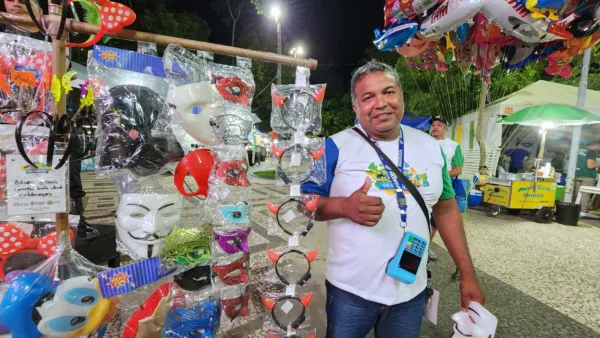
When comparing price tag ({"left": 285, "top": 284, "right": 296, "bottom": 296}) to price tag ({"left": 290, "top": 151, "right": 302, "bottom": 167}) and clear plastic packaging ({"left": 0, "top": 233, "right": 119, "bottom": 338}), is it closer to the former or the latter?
price tag ({"left": 290, "top": 151, "right": 302, "bottom": 167})

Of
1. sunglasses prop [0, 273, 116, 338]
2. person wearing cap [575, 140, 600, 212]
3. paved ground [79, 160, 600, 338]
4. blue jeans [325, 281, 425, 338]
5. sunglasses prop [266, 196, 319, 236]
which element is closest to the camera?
sunglasses prop [0, 273, 116, 338]

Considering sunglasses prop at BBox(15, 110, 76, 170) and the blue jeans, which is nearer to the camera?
sunglasses prop at BBox(15, 110, 76, 170)

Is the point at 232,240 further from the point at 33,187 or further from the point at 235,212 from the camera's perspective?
the point at 33,187

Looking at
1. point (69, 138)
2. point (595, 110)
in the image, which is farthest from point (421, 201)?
point (595, 110)

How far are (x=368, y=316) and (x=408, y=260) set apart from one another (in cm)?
30

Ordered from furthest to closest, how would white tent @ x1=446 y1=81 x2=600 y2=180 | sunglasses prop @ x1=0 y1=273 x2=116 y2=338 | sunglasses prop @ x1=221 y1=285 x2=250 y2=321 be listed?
white tent @ x1=446 y1=81 x2=600 y2=180
sunglasses prop @ x1=221 y1=285 x2=250 y2=321
sunglasses prop @ x1=0 y1=273 x2=116 y2=338

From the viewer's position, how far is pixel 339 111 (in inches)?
808

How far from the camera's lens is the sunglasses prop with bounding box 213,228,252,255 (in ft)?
3.95

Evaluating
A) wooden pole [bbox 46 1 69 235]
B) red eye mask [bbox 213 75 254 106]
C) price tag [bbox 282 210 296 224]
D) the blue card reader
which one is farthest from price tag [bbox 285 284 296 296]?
wooden pole [bbox 46 1 69 235]

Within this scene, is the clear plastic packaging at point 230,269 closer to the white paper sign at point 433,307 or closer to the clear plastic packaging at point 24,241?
the clear plastic packaging at point 24,241

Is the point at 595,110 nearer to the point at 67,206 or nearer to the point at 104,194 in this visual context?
the point at 67,206

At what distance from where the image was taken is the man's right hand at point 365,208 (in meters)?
1.10

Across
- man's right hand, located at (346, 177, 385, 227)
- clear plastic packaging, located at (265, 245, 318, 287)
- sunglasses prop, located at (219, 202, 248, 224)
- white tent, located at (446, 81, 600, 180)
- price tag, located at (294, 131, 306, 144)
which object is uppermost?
white tent, located at (446, 81, 600, 180)

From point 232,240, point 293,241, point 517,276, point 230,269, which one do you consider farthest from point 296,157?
point 517,276
